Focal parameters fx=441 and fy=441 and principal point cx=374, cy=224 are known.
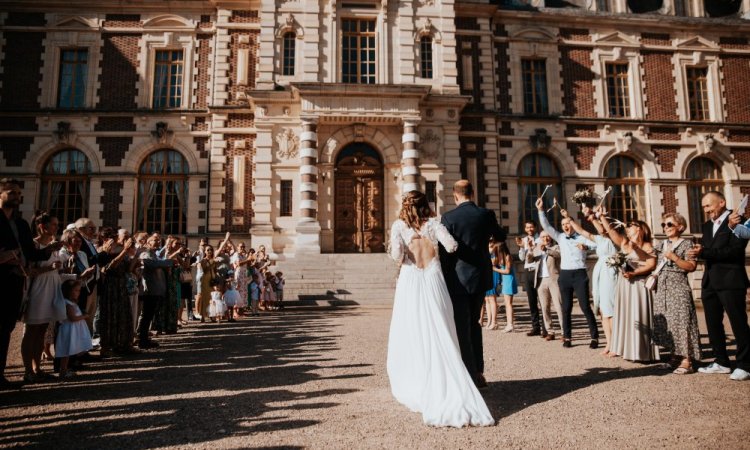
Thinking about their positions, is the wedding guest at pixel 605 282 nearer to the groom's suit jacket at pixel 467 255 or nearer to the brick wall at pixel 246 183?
the groom's suit jacket at pixel 467 255

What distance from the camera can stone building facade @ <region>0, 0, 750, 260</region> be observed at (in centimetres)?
1722

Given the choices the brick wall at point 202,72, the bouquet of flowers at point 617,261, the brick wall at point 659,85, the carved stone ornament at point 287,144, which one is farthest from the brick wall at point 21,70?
the brick wall at point 659,85

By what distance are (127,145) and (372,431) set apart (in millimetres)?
19020

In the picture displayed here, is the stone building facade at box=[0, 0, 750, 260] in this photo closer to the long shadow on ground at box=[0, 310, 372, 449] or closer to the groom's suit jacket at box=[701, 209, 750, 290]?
the long shadow on ground at box=[0, 310, 372, 449]

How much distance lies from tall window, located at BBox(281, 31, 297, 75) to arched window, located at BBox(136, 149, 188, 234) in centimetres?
592

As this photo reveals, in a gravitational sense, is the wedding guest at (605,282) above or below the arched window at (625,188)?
below

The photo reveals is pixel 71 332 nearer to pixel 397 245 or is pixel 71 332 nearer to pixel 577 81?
pixel 397 245

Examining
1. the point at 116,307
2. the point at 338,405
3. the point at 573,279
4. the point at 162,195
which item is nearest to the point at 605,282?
the point at 573,279

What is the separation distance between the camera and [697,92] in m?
21.2

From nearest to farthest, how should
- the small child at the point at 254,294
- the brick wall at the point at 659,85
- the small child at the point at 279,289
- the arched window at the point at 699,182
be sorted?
the small child at the point at 254,294
the small child at the point at 279,289
the arched window at the point at 699,182
the brick wall at the point at 659,85

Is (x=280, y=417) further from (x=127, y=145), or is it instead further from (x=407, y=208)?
(x=127, y=145)

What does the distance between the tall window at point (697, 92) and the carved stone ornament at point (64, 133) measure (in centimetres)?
2808

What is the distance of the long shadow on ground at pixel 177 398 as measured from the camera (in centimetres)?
353

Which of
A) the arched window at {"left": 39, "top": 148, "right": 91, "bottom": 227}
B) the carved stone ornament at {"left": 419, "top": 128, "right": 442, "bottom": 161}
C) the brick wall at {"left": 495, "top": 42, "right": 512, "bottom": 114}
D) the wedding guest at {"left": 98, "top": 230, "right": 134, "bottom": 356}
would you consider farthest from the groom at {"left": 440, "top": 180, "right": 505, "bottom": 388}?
the arched window at {"left": 39, "top": 148, "right": 91, "bottom": 227}
